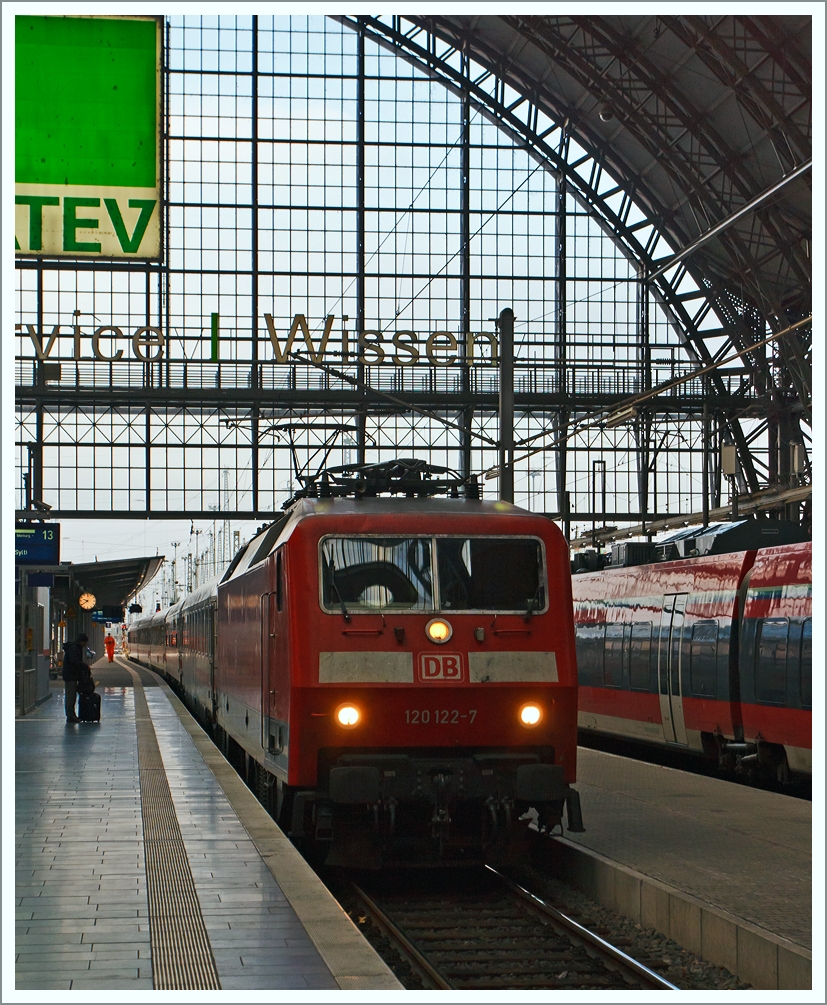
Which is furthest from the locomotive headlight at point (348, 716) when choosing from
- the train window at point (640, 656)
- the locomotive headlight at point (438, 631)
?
the train window at point (640, 656)

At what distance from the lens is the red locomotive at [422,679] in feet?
34.7

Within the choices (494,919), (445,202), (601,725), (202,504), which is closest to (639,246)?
(445,202)

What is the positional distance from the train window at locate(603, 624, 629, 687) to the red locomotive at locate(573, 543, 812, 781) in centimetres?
2

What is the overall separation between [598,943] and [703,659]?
390 inches

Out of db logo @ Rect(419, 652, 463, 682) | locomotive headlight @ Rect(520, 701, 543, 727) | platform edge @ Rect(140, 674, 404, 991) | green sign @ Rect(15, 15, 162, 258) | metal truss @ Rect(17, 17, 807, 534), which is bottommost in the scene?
platform edge @ Rect(140, 674, 404, 991)

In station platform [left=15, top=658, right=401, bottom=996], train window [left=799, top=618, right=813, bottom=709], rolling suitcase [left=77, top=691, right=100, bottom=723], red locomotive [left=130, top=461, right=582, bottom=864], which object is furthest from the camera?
rolling suitcase [left=77, top=691, right=100, bottom=723]

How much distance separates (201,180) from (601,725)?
3115cm

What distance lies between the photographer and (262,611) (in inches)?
517

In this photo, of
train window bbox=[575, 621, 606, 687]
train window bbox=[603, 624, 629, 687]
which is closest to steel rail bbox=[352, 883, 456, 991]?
train window bbox=[603, 624, 629, 687]

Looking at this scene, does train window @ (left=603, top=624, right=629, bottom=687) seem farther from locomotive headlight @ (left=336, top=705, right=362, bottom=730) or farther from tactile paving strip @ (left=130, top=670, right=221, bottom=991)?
locomotive headlight @ (left=336, top=705, right=362, bottom=730)

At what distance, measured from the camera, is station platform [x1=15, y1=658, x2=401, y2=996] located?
685 centimetres

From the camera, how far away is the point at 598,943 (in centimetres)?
884

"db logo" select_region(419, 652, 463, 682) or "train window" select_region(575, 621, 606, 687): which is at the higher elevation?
"db logo" select_region(419, 652, 463, 682)

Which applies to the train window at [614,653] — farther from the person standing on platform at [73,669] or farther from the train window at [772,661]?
the person standing on platform at [73,669]
